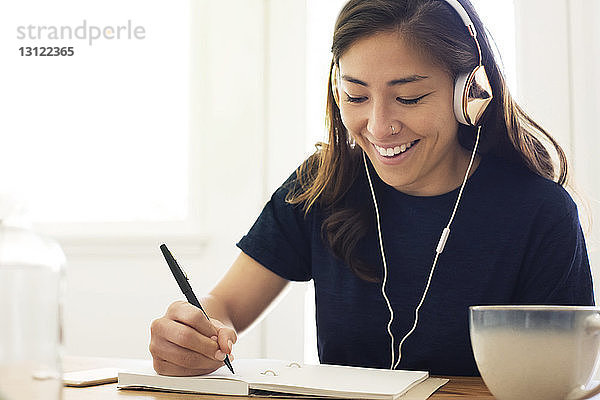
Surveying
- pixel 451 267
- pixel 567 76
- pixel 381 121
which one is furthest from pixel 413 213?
pixel 567 76

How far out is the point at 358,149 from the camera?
4.57 feet

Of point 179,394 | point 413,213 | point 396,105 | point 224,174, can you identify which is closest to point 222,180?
point 224,174

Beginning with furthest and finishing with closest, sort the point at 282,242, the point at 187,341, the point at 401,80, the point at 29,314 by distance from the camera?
the point at 282,242, the point at 401,80, the point at 187,341, the point at 29,314

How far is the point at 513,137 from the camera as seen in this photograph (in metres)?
1.30

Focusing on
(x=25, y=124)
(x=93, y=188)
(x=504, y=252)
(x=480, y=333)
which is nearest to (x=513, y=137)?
(x=504, y=252)

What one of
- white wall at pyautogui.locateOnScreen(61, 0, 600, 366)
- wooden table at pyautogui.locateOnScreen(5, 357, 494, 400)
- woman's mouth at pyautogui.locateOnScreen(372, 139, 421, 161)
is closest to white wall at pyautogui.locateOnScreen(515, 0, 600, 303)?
A: white wall at pyautogui.locateOnScreen(61, 0, 600, 366)

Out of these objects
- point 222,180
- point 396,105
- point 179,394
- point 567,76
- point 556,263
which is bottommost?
point 179,394

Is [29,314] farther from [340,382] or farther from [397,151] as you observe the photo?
[397,151]

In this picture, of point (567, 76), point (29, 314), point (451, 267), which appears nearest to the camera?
point (29, 314)

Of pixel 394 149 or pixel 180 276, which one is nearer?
pixel 180 276

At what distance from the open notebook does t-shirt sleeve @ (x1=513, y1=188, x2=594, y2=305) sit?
36cm

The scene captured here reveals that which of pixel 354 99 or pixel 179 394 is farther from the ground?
pixel 354 99

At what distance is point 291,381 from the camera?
2.83 feet

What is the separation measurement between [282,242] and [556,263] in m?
0.47
